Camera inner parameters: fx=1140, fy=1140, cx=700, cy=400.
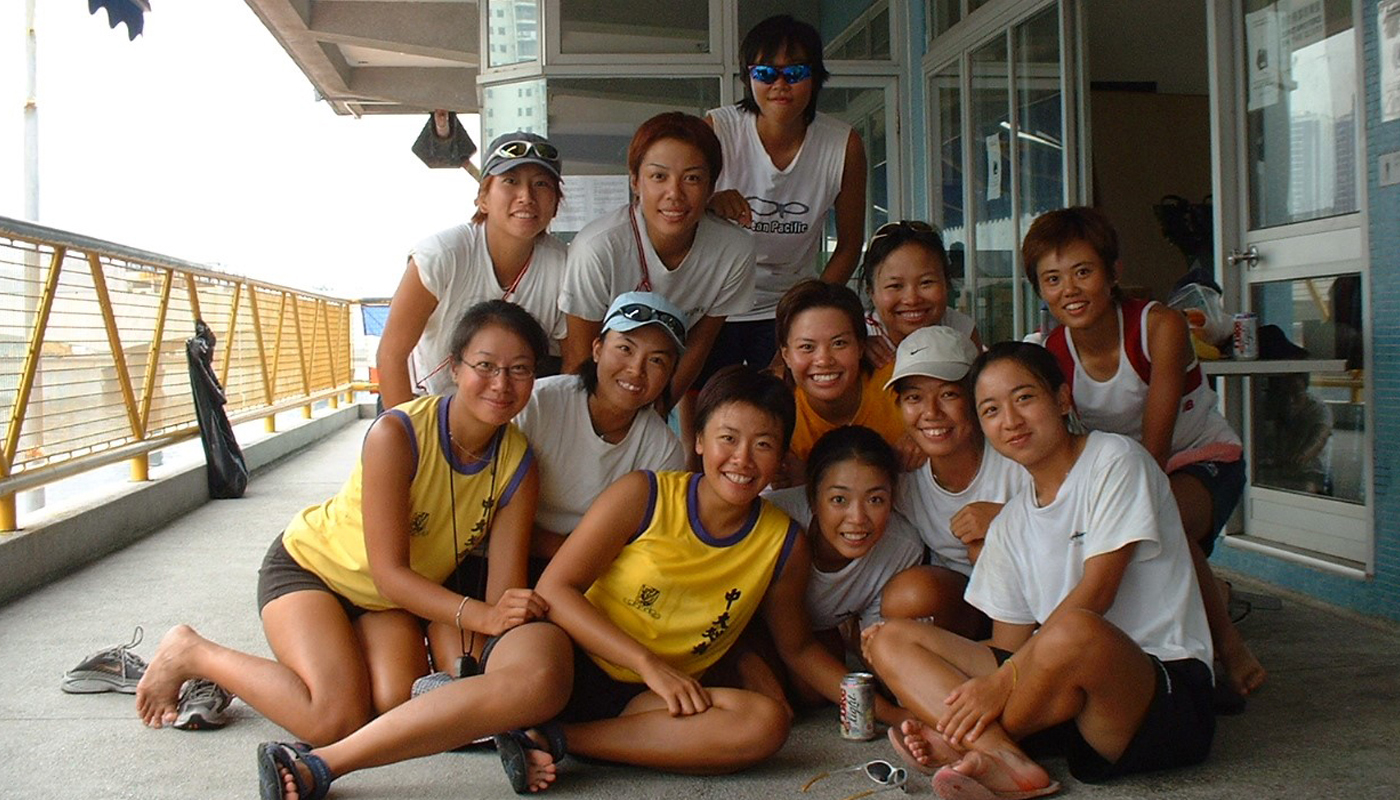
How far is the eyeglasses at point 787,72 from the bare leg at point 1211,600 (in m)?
1.51

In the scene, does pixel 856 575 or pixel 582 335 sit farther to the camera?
pixel 582 335

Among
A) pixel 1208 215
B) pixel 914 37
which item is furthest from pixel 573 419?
pixel 914 37

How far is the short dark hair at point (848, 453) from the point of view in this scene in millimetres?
2600

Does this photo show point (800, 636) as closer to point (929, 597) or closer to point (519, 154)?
point (929, 597)

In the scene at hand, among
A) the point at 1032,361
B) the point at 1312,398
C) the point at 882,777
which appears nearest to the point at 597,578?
the point at 882,777

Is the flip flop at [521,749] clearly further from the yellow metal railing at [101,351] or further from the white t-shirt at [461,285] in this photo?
the yellow metal railing at [101,351]

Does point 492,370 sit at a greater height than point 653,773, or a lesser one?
greater

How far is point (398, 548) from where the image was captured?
251 cm

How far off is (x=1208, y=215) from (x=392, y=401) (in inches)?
152

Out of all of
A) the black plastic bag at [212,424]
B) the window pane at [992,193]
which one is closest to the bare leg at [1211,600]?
the window pane at [992,193]

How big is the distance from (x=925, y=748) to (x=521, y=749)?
783 millimetres

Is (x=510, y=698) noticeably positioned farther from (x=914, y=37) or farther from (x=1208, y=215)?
(x=914, y=37)

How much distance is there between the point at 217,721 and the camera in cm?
260

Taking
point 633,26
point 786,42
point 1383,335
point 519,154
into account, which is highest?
point 633,26
